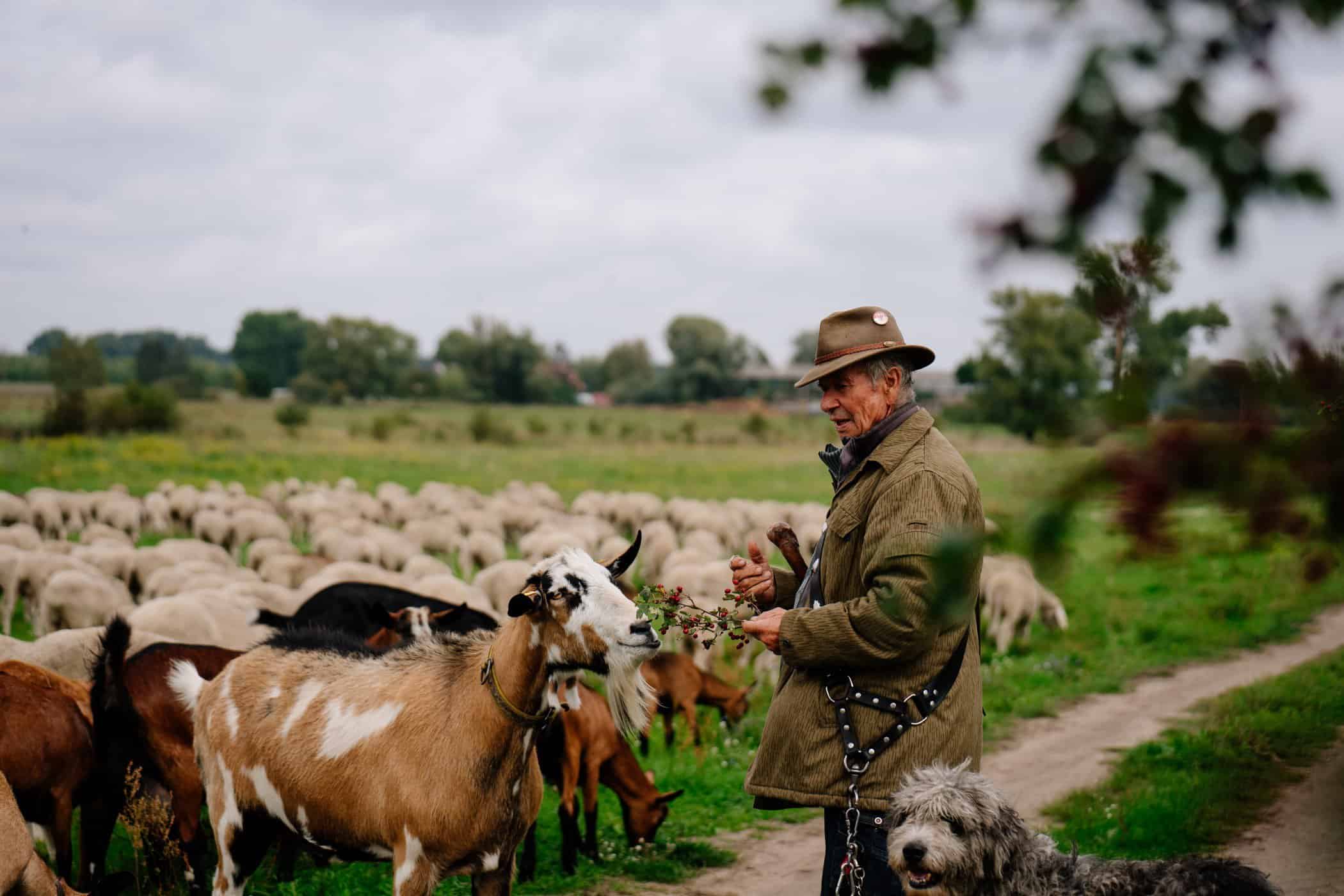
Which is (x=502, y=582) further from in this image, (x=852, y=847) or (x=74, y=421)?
(x=74, y=421)

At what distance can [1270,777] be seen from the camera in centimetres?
140

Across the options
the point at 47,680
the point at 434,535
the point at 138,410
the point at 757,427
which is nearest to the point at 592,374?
the point at 757,427

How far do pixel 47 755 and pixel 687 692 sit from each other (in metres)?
5.21

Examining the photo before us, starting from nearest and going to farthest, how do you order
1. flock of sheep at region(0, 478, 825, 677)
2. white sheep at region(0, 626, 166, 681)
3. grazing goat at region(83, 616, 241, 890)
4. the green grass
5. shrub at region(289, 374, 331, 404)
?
the green grass < grazing goat at region(83, 616, 241, 890) < white sheep at region(0, 626, 166, 681) < flock of sheep at region(0, 478, 825, 677) < shrub at region(289, 374, 331, 404)

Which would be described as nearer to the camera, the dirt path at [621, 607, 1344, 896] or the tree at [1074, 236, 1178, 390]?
the tree at [1074, 236, 1178, 390]

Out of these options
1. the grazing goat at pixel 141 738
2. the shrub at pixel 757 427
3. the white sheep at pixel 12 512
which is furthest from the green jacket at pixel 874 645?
the shrub at pixel 757 427

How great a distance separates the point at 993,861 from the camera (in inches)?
140

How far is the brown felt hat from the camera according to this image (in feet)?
11.4

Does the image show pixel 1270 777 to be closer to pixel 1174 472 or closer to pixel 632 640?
pixel 1174 472

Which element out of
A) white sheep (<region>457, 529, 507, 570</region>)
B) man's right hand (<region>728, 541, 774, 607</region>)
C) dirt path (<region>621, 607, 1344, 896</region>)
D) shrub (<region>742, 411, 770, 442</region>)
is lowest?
dirt path (<region>621, 607, 1344, 896</region>)

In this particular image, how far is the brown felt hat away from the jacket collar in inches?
8.6

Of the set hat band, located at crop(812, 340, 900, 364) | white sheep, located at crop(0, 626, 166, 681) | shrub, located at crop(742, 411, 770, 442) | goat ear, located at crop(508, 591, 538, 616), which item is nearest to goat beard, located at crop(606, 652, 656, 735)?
goat ear, located at crop(508, 591, 538, 616)

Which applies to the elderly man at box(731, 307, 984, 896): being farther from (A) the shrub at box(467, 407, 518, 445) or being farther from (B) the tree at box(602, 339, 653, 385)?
(B) the tree at box(602, 339, 653, 385)

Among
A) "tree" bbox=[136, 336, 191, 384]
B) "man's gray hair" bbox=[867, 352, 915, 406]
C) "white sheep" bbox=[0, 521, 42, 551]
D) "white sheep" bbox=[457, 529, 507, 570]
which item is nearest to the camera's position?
"man's gray hair" bbox=[867, 352, 915, 406]
